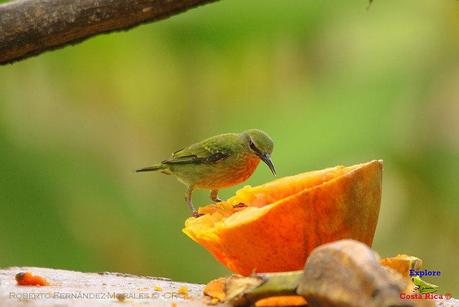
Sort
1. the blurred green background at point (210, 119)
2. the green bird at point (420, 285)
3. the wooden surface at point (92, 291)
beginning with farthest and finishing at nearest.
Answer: the blurred green background at point (210, 119), the green bird at point (420, 285), the wooden surface at point (92, 291)

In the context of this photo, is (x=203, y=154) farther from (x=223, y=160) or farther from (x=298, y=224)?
(x=298, y=224)

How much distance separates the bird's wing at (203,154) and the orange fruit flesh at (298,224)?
1720mm

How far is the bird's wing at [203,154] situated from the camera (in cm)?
457

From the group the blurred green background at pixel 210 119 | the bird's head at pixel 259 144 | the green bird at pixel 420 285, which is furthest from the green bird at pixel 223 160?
the green bird at pixel 420 285

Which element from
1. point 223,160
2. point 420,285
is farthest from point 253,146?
point 420,285

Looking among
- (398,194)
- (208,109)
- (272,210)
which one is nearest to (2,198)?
(208,109)

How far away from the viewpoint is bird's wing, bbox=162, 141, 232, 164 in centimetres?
457

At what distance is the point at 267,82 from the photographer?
7.15 m

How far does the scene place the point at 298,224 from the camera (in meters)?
2.67

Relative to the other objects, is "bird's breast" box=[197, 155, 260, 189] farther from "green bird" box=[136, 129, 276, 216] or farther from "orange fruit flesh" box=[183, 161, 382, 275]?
"orange fruit flesh" box=[183, 161, 382, 275]

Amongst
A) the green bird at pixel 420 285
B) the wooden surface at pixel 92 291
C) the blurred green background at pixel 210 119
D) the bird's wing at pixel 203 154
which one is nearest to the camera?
the wooden surface at pixel 92 291

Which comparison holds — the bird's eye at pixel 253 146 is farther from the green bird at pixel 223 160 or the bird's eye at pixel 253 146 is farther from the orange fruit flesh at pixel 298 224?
the orange fruit flesh at pixel 298 224

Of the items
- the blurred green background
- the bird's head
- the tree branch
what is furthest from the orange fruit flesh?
the blurred green background

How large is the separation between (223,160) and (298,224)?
190 centimetres
